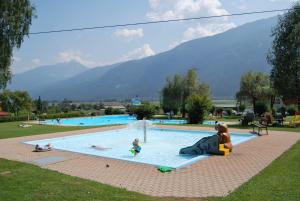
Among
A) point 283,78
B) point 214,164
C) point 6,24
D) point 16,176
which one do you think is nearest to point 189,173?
point 214,164

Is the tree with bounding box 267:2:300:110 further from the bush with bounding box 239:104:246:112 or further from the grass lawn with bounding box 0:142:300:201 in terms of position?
the bush with bounding box 239:104:246:112

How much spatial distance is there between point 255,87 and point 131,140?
27.1m

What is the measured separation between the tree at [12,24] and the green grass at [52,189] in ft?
23.7

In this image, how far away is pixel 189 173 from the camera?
29.7 ft

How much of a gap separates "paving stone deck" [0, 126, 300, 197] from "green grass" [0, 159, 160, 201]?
525 mm

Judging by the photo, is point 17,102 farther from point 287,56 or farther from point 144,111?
point 287,56

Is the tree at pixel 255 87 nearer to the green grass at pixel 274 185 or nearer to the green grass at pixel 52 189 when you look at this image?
the green grass at pixel 274 185

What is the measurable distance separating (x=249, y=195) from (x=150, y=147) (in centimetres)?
1033

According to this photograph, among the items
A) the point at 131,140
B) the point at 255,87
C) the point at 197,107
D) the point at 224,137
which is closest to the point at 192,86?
the point at 255,87

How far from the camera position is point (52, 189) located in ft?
23.6

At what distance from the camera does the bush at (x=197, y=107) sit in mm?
27000

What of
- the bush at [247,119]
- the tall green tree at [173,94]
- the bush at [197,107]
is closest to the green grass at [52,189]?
the bush at [247,119]

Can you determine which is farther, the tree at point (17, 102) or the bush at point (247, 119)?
the tree at point (17, 102)

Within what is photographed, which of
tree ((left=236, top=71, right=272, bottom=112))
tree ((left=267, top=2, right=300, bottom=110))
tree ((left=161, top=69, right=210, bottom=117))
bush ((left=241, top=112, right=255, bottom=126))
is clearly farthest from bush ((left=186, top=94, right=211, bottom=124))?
tree ((left=236, top=71, right=272, bottom=112))
